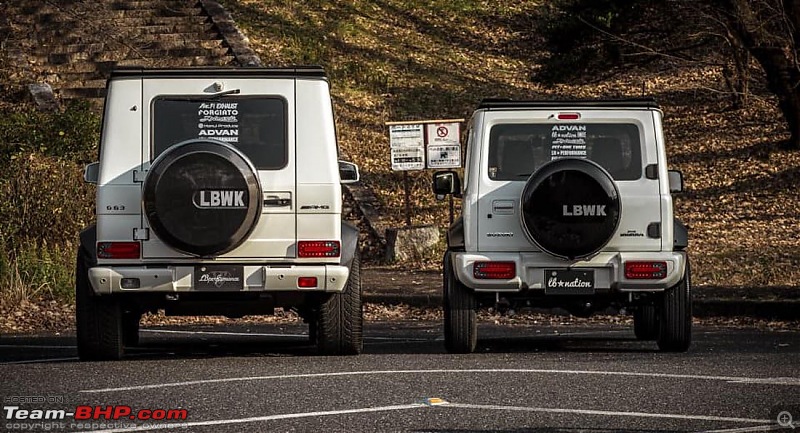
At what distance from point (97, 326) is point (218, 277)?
41.9 inches

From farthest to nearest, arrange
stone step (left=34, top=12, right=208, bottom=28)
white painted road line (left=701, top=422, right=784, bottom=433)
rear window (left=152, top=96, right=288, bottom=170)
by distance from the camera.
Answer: stone step (left=34, top=12, right=208, bottom=28), rear window (left=152, top=96, right=288, bottom=170), white painted road line (left=701, top=422, right=784, bottom=433)

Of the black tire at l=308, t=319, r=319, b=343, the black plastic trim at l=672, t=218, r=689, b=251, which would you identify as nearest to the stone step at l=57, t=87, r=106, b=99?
the black tire at l=308, t=319, r=319, b=343

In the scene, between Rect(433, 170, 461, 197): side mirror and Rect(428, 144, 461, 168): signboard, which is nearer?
Rect(433, 170, 461, 197): side mirror

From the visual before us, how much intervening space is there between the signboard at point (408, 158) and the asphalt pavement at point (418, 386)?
342 inches

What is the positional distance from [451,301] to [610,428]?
4.40 meters

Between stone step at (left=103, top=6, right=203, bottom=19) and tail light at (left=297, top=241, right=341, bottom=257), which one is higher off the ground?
stone step at (left=103, top=6, right=203, bottom=19)

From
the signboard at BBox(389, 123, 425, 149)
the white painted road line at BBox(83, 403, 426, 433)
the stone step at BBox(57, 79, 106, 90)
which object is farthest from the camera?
the stone step at BBox(57, 79, 106, 90)

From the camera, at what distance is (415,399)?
902 cm

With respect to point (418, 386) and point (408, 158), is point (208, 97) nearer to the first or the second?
point (418, 386)

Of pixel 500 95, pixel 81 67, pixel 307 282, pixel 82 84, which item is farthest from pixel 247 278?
pixel 500 95

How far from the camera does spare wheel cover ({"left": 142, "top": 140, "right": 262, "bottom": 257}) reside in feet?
36.1

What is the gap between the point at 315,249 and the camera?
37.8ft

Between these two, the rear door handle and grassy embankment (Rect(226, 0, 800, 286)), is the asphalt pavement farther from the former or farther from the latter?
grassy embankment (Rect(226, 0, 800, 286))
